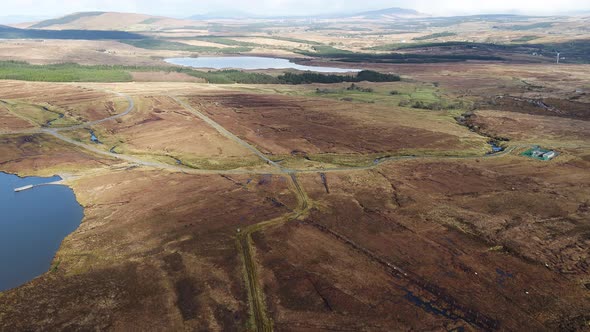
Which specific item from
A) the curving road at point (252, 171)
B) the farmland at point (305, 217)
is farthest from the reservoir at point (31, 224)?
the curving road at point (252, 171)

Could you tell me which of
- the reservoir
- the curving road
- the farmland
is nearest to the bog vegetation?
the farmland

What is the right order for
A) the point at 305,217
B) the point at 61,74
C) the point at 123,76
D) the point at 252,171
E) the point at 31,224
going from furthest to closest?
the point at 123,76 < the point at 61,74 < the point at 252,171 < the point at 305,217 < the point at 31,224

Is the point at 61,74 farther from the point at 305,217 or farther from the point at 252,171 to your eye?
the point at 305,217

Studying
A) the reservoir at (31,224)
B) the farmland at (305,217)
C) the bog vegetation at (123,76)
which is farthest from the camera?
the bog vegetation at (123,76)

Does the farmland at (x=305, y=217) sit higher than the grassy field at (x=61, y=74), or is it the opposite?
the grassy field at (x=61, y=74)

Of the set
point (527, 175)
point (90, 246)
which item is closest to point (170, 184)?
point (90, 246)

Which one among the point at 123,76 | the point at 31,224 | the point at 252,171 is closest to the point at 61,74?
the point at 123,76

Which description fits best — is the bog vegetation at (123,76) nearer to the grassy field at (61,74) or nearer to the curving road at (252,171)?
the grassy field at (61,74)

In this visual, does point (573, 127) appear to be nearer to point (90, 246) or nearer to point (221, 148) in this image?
point (221, 148)
